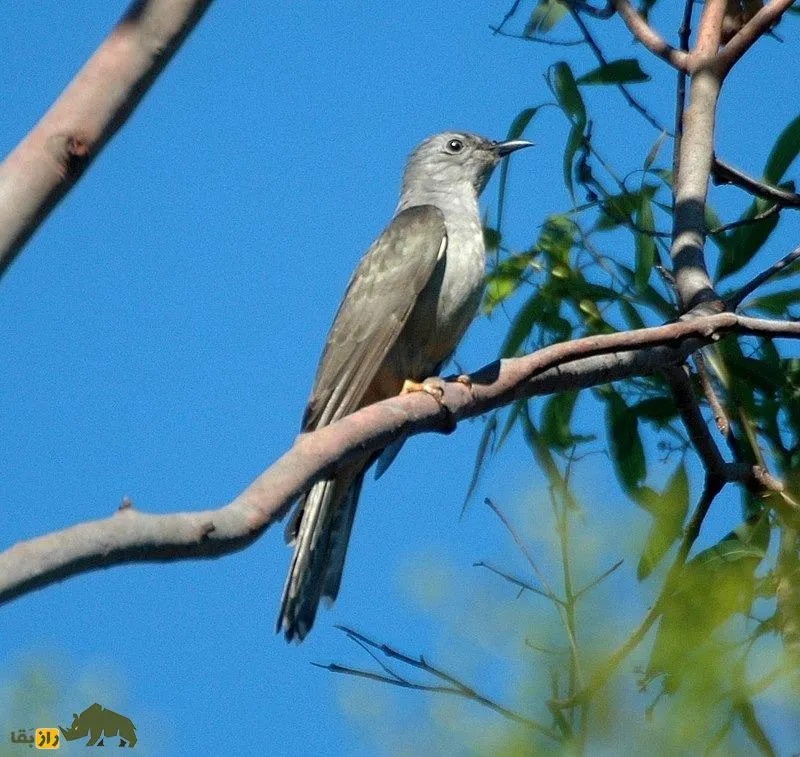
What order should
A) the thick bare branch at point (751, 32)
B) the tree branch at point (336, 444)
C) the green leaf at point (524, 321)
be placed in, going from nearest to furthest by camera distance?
the tree branch at point (336, 444) < the thick bare branch at point (751, 32) < the green leaf at point (524, 321)

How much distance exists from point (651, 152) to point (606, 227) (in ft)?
1.17

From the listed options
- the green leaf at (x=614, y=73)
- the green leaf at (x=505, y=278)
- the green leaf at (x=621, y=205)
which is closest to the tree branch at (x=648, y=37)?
the green leaf at (x=614, y=73)

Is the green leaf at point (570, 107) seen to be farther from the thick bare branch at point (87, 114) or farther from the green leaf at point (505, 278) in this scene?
the thick bare branch at point (87, 114)

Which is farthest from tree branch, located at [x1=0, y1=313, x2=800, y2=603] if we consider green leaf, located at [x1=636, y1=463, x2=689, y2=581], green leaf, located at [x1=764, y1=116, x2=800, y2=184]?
green leaf, located at [x1=764, y1=116, x2=800, y2=184]

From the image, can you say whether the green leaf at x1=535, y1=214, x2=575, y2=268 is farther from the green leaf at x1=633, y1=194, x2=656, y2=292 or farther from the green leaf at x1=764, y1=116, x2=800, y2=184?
the green leaf at x1=764, y1=116, x2=800, y2=184

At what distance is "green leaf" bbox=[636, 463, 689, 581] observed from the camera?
2570 millimetres

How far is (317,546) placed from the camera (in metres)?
4.67

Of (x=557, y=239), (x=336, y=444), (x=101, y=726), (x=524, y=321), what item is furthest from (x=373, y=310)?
(x=101, y=726)

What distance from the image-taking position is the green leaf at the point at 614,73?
506 cm

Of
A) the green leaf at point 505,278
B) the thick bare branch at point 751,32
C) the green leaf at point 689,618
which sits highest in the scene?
the thick bare branch at point 751,32

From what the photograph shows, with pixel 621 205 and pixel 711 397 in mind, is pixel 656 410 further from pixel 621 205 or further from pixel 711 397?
pixel 621 205

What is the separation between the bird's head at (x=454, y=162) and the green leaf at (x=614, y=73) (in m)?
1.06

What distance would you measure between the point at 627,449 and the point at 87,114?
3129 millimetres

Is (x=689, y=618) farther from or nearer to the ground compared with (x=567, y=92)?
nearer to the ground
